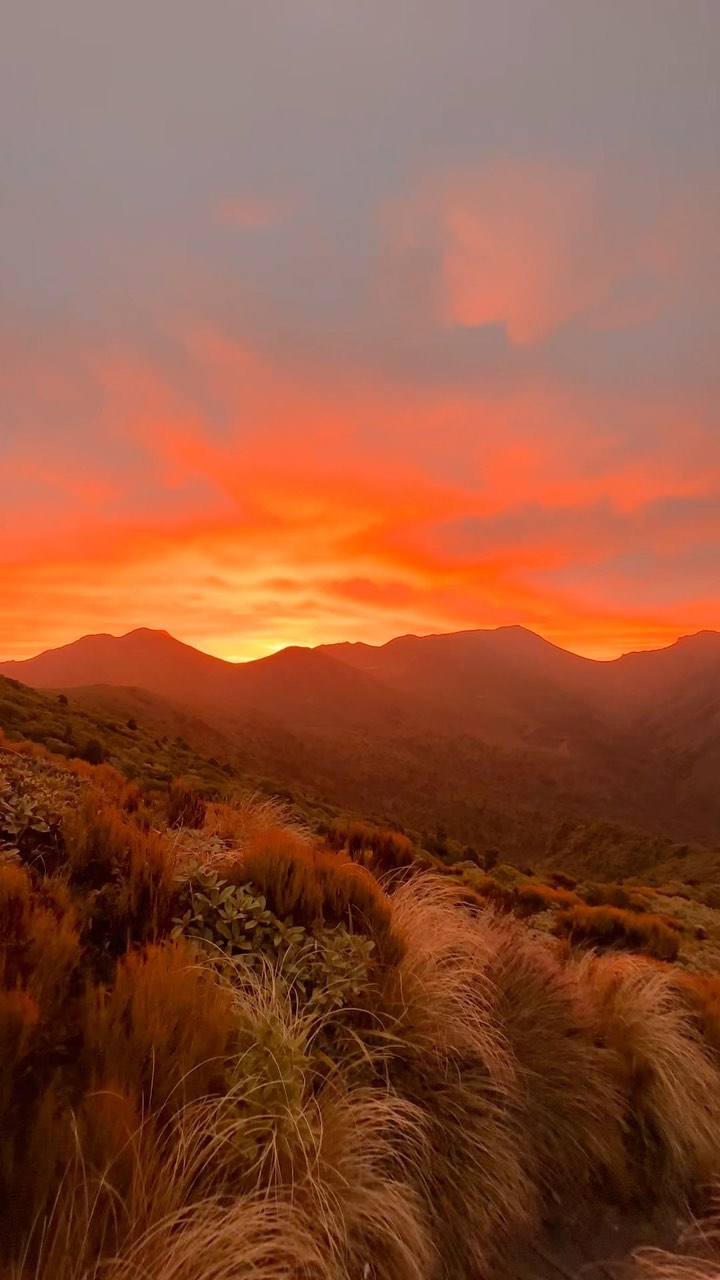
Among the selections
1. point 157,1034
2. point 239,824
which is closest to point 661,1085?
point 157,1034

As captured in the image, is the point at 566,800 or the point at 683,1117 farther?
the point at 566,800

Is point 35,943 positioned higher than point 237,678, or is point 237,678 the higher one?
point 237,678

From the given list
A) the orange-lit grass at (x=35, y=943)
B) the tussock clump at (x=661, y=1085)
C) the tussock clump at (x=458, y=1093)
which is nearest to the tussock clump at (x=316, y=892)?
the tussock clump at (x=458, y=1093)

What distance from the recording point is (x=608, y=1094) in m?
4.04

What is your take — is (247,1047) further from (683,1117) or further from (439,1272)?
(683,1117)

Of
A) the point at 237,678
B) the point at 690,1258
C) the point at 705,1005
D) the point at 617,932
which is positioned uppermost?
the point at 237,678

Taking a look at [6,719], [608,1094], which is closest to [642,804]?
[6,719]

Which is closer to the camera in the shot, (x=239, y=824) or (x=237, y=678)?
(x=239, y=824)

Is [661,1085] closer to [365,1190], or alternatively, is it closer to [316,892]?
[316,892]

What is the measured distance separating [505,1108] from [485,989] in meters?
0.77

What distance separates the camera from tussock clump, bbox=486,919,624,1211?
363cm

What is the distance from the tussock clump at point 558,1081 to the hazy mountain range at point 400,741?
45464mm

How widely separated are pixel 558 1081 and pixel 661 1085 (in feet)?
3.08

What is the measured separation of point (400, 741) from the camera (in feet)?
410
